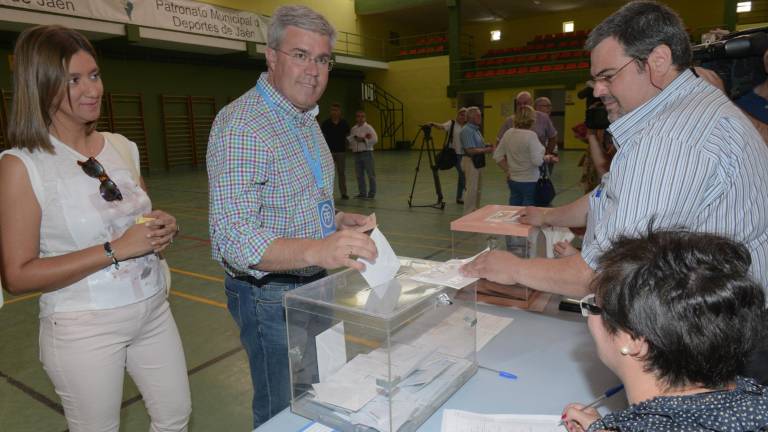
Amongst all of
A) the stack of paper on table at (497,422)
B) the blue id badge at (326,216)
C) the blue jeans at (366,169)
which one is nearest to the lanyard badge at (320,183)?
the blue id badge at (326,216)

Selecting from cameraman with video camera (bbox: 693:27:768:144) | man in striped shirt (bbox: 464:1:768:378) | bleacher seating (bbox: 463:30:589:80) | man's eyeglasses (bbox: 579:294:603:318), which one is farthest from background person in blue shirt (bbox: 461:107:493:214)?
bleacher seating (bbox: 463:30:589:80)

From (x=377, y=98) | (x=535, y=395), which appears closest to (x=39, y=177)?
(x=535, y=395)

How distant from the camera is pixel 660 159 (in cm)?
126

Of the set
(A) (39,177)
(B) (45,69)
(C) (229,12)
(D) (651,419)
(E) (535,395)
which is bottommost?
(E) (535,395)

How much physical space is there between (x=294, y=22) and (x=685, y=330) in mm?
1347

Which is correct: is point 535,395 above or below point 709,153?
below

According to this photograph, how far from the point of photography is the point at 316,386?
1354 mm

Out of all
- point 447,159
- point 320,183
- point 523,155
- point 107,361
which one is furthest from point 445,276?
point 447,159

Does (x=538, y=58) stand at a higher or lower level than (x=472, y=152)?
higher

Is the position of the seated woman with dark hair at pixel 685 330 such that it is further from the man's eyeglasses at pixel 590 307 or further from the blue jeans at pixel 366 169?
the blue jeans at pixel 366 169

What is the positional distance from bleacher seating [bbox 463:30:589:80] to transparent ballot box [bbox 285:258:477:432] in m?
17.2

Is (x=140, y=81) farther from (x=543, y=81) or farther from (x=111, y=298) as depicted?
(x=111, y=298)

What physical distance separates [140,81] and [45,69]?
581 inches

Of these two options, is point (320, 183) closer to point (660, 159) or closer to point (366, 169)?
point (660, 159)
